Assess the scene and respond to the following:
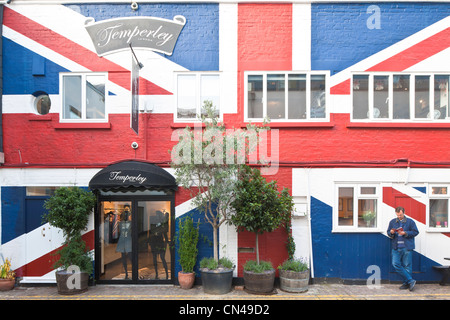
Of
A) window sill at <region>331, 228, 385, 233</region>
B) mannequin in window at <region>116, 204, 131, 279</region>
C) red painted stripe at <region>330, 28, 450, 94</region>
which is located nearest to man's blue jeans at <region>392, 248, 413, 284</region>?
window sill at <region>331, 228, 385, 233</region>

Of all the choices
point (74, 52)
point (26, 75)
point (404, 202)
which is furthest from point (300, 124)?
point (26, 75)

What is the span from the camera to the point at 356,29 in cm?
815

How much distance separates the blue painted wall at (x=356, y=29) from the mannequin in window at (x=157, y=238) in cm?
577

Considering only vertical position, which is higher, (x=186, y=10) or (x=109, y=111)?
(x=186, y=10)

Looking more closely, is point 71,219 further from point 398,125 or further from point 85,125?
point 398,125

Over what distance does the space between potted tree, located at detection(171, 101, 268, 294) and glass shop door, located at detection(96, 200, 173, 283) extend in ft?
4.13

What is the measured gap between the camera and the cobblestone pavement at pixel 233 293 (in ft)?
22.9

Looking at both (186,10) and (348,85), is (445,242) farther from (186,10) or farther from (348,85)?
(186,10)

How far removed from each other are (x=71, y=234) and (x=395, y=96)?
9.14 meters

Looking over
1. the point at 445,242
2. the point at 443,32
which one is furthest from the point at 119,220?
the point at 443,32

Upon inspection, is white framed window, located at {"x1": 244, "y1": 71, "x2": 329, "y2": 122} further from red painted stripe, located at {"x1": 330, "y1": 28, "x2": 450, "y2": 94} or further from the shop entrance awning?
the shop entrance awning

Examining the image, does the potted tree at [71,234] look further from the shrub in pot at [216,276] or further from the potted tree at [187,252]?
the shrub in pot at [216,276]

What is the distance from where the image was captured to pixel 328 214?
7898 mm

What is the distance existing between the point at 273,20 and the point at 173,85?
3219 millimetres
